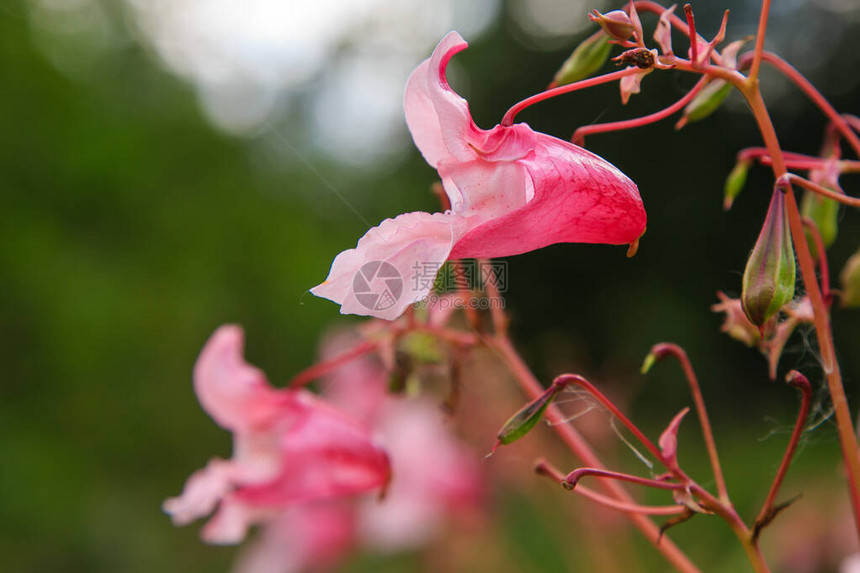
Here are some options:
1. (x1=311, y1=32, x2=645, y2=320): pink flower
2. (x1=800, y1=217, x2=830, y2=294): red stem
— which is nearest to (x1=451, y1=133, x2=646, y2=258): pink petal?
(x1=311, y1=32, x2=645, y2=320): pink flower

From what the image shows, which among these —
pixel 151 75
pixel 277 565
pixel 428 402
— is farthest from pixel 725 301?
pixel 151 75

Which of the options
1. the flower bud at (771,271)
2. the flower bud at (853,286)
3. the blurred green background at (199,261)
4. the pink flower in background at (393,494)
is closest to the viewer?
the flower bud at (771,271)

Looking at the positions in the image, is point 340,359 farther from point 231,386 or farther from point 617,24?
point 617,24

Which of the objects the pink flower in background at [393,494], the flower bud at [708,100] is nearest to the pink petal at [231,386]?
the flower bud at [708,100]

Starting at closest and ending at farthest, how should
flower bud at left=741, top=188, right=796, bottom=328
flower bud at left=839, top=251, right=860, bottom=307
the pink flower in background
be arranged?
1. flower bud at left=741, top=188, right=796, bottom=328
2. flower bud at left=839, top=251, right=860, bottom=307
3. the pink flower in background

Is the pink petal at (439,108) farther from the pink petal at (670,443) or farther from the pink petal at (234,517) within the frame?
the pink petal at (234,517)

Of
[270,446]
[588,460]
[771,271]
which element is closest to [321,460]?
[270,446]

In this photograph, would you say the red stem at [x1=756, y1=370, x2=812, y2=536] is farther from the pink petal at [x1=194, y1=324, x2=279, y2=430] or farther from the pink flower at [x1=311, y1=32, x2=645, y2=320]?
the pink petal at [x1=194, y1=324, x2=279, y2=430]
